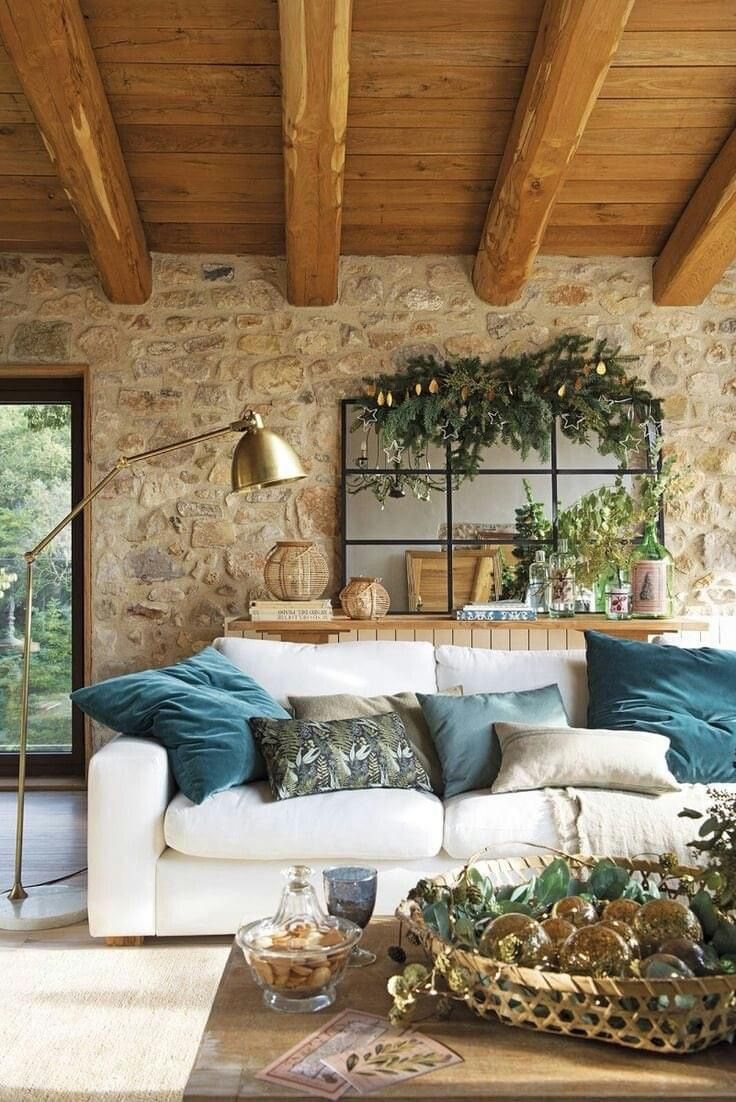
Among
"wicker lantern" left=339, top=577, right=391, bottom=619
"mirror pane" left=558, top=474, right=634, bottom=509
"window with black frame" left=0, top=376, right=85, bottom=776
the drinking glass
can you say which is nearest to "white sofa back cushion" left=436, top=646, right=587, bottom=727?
"wicker lantern" left=339, top=577, right=391, bottom=619

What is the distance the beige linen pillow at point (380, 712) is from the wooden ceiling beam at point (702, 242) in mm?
2423

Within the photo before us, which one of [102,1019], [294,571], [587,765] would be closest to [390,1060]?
[102,1019]

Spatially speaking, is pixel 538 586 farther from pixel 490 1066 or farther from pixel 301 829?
pixel 490 1066

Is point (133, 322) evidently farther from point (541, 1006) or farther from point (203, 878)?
point (541, 1006)

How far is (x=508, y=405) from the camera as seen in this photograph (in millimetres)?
5371

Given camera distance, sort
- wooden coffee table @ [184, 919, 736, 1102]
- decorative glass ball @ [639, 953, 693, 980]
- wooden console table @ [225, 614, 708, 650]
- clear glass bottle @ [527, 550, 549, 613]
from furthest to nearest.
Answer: clear glass bottle @ [527, 550, 549, 613] < wooden console table @ [225, 614, 708, 650] < decorative glass ball @ [639, 953, 693, 980] < wooden coffee table @ [184, 919, 736, 1102]

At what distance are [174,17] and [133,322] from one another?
67.6 inches

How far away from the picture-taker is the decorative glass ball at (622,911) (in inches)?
74.6

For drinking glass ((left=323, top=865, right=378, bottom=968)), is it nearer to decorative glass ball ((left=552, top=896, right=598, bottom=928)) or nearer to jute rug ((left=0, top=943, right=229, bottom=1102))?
decorative glass ball ((left=552, top=896, right=598, bottom=928))

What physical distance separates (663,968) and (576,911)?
0.25 m

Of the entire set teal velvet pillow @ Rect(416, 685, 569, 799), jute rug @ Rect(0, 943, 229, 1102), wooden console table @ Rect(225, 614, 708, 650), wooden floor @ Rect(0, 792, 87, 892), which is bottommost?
jute rug @ Rect(0, 943, 229, 1102)

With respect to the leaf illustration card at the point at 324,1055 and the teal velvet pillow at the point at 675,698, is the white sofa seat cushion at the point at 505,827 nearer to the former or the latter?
the teal velvet pillow at the point at 675,698

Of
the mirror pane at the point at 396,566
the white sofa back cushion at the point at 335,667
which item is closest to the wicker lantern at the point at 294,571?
the mirror pane at the point at 396,566

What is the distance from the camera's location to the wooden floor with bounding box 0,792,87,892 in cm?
405
